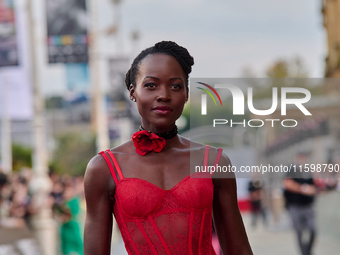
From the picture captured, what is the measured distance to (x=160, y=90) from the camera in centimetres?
210

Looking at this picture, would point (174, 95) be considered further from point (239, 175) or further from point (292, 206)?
point (292, 206)

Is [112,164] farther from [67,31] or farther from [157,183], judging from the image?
[67,31]

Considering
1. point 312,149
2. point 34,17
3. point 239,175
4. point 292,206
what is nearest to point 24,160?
point 34,17

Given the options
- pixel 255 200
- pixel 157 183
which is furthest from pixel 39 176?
pixel 157 183

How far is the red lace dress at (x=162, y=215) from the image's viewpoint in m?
2.06

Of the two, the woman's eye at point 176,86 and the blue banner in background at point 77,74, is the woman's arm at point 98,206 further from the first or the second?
the blue banner in background at point 77,74

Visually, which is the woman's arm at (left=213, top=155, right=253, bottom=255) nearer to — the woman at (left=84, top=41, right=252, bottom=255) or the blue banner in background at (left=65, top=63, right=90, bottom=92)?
the woman at (left=84, top=41, right=252, bottom=255)

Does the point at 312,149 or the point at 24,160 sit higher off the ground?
the point at 312,149

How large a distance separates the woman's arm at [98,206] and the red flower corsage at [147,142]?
152mm

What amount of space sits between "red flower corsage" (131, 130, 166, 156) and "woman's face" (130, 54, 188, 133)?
1.9 inches

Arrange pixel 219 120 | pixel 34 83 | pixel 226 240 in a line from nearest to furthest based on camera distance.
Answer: pixel 226 240, pixel 219 120, pixel 34 83

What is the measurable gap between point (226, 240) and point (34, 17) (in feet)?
34.5

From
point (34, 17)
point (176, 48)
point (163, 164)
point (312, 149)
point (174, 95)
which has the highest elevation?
point (34, 17)

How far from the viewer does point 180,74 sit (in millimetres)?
2150
